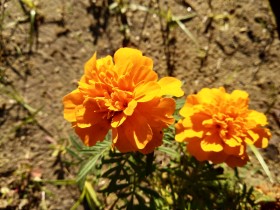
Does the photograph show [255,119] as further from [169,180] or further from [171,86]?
[169,180]

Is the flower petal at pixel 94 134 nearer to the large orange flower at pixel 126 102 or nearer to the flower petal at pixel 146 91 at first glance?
the large orange flower at pixel 126 102

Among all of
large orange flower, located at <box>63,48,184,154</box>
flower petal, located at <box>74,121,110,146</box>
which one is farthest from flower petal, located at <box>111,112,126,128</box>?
flower petal, located at <box>74,121,110,146</box>

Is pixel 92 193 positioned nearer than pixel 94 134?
No

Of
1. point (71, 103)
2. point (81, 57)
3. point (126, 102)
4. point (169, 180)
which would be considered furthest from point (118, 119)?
point (81, 57)

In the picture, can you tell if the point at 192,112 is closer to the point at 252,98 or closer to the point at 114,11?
the point at 252,98

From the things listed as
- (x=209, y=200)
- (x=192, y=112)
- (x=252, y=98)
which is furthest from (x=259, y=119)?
(x=252, y=98)
